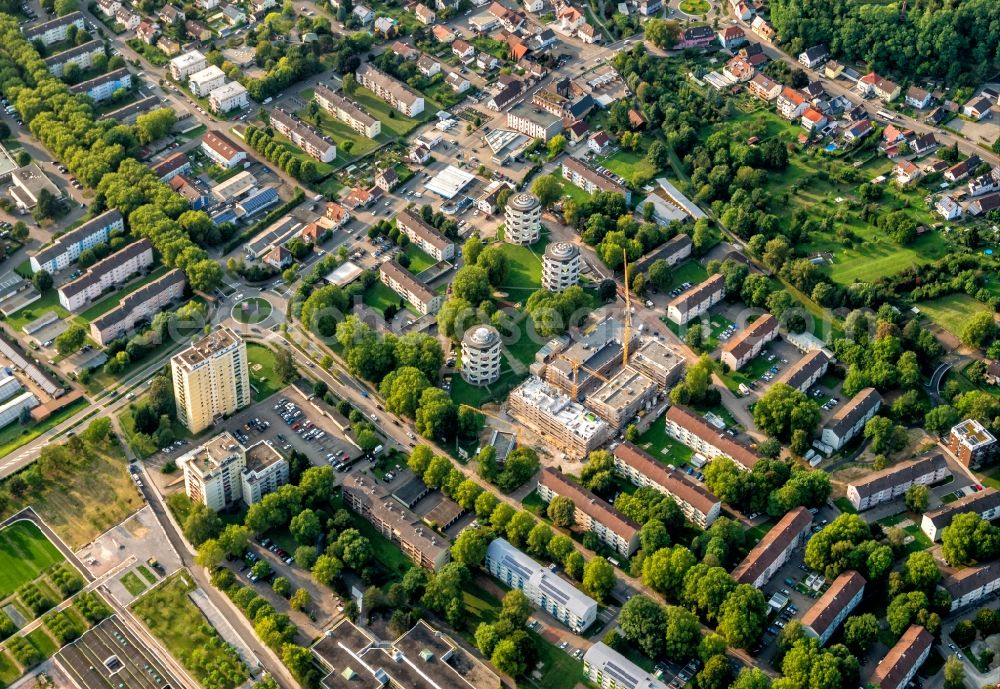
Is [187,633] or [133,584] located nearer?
[187,633]

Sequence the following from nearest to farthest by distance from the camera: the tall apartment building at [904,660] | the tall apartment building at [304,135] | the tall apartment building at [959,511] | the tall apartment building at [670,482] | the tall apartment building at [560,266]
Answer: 1. the tall apartment building at [904,660]
2. the tall apartment building at [959,511]
3. the tall apartment building at [670,482]
4. the tall apartment building at [560,266]
5. the tall apartment building at [304,135]

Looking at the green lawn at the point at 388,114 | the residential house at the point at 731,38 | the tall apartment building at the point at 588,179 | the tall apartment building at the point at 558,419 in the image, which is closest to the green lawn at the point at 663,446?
the tall apartment building at the point at 558,419

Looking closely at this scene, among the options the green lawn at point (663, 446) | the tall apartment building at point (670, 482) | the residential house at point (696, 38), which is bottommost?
the green lawn at point (663, 446)

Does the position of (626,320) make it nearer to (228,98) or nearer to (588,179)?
(588,179)

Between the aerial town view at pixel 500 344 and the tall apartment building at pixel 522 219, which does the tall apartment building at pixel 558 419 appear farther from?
the tall apartment building at pixel 522 219

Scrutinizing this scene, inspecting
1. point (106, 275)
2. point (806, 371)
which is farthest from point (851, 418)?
point (106, 275)

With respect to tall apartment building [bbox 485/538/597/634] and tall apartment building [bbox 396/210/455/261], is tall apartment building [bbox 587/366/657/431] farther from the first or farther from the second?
tall apartment building [bbox 396/210/455/261]

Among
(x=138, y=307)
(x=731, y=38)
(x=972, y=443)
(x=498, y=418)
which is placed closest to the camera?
(x=972, y=443)
